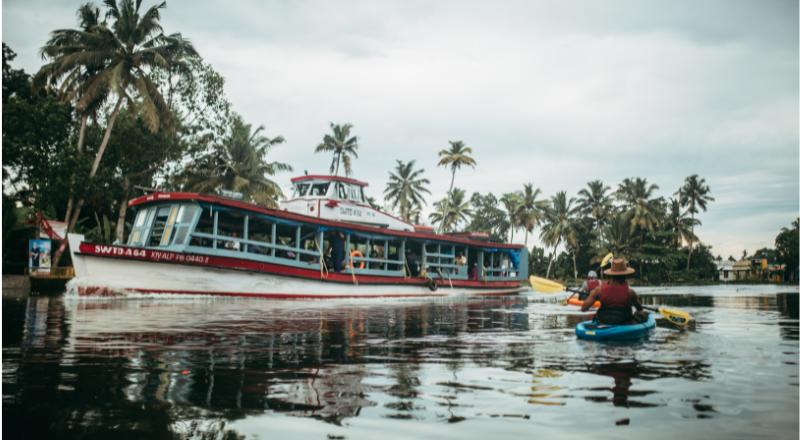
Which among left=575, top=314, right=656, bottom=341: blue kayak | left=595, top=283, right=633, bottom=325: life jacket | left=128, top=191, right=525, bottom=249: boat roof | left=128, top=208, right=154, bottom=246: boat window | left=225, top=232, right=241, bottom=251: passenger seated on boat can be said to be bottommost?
left=575, top=314, right=656, bottom=341: blue kayak

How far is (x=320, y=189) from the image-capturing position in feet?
66.3

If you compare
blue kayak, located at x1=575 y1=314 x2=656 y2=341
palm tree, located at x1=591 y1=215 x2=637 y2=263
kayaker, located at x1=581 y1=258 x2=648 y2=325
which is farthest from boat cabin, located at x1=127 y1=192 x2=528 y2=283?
palm tree, located at x1=591 y1=215 x2=637 y2=263

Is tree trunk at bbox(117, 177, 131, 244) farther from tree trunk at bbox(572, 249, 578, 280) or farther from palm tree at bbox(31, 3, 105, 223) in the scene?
tree trunk at bbox(572, 249, 578, 280)

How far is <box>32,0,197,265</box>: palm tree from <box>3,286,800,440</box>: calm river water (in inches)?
690

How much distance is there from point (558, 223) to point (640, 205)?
7159 mm

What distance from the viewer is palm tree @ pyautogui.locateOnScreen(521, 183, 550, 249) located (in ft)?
169

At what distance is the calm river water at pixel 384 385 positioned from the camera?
3.13 metres

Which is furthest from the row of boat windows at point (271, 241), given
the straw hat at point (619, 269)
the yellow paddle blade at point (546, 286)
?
the straw hat at point (619, 269)

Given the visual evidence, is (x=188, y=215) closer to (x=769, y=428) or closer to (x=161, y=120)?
(x=161, y=120)

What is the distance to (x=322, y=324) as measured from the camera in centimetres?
884

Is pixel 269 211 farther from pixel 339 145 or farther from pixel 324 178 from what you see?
pixel 339 145

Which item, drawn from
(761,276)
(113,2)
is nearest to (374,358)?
(113,2)

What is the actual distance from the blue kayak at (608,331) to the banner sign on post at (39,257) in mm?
20081

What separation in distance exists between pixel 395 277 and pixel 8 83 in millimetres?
22638
